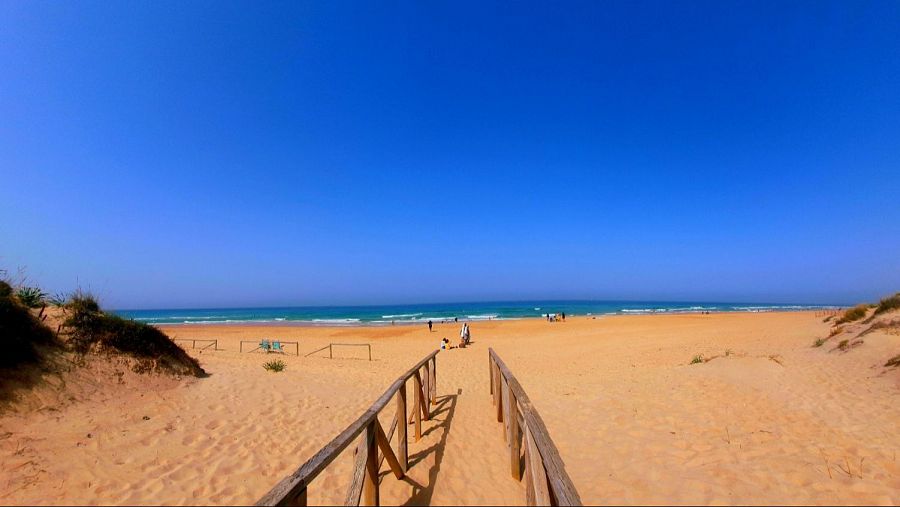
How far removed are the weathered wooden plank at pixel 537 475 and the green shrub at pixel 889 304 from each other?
1791 cm

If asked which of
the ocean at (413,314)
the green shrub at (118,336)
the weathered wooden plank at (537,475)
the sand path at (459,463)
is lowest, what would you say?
the ocean at (413,314)

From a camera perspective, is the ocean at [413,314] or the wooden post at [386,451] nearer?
the wooden post at [386,451]

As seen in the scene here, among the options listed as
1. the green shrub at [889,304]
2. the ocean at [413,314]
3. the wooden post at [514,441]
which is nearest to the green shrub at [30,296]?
the wooden post at [514,441]

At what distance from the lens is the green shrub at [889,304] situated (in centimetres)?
1386

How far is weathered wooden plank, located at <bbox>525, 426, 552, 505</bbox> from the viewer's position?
271 centimetres

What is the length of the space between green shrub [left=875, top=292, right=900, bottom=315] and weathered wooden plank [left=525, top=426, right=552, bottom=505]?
58.7ft

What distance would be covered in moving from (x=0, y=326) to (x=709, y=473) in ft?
33.4

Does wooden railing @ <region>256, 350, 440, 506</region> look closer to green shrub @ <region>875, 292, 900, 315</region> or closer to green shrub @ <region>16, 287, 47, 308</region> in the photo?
green shrub @ <region>16, 287, 47, 308</region>

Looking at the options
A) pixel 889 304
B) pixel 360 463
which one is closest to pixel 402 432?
pixel 360 463

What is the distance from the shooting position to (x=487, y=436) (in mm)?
6570

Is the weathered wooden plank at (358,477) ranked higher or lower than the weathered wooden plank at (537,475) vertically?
lower

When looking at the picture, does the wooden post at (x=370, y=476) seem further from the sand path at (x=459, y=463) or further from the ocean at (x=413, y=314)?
the ocean at (x=413, y=314)

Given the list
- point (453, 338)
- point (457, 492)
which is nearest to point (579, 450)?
point (457, 492)

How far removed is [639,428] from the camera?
641 centimetres
